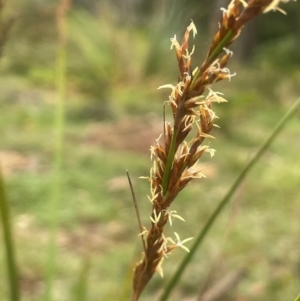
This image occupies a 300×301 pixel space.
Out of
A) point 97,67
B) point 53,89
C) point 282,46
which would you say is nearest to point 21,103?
point 53,89

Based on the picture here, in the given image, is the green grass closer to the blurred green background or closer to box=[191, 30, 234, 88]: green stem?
the blurred green background

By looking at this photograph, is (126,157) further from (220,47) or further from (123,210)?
(220,47)

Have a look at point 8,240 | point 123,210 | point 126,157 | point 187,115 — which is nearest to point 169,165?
point 187,115

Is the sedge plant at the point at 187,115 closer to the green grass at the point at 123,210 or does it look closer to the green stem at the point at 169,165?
the green stem at the point at 169,165

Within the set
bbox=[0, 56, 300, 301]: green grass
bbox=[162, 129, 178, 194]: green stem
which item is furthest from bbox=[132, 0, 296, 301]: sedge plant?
bbox=[0, 56, 300, 301]: green grass

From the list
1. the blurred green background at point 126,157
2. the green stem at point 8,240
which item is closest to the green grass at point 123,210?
the blurred green background at point 126,157

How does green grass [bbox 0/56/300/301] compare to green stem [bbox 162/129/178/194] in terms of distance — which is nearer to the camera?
green stem [bbox 162/129/178/194]
